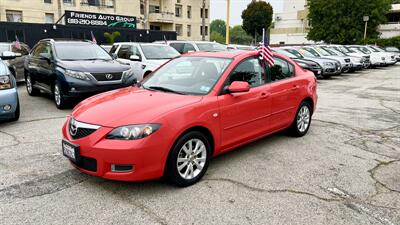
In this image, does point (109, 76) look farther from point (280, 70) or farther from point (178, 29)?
point (178, 29)

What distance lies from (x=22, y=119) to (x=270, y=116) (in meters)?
5.26

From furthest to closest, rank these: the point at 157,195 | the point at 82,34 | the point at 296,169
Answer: the point at 82,34, the point at 296,169, the point at 157,195

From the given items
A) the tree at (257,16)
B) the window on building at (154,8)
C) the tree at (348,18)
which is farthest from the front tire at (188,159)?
the tree at (257,16)

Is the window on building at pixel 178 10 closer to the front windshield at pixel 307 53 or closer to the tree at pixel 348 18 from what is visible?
the tree at pixel 348 18

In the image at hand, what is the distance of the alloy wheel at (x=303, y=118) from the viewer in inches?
238

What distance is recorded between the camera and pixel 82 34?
27.0 metres

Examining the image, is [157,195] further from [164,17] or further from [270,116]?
[164,17]

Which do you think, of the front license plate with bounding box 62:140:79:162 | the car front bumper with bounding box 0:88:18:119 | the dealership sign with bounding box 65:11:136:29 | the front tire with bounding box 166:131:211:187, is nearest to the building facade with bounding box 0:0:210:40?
the dealership sign with bounding box 65:11:136:29

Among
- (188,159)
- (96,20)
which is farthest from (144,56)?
(96,20)

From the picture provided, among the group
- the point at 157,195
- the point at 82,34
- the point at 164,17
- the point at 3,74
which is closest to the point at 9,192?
the point at 157,195

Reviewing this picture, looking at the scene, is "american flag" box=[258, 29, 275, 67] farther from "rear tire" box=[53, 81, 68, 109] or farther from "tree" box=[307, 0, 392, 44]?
"tree" box=[307, 0, 392, 44]

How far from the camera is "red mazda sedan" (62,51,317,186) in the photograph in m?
3.63

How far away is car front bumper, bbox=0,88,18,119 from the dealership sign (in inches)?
935

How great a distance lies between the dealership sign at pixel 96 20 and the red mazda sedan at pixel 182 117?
26.0m
